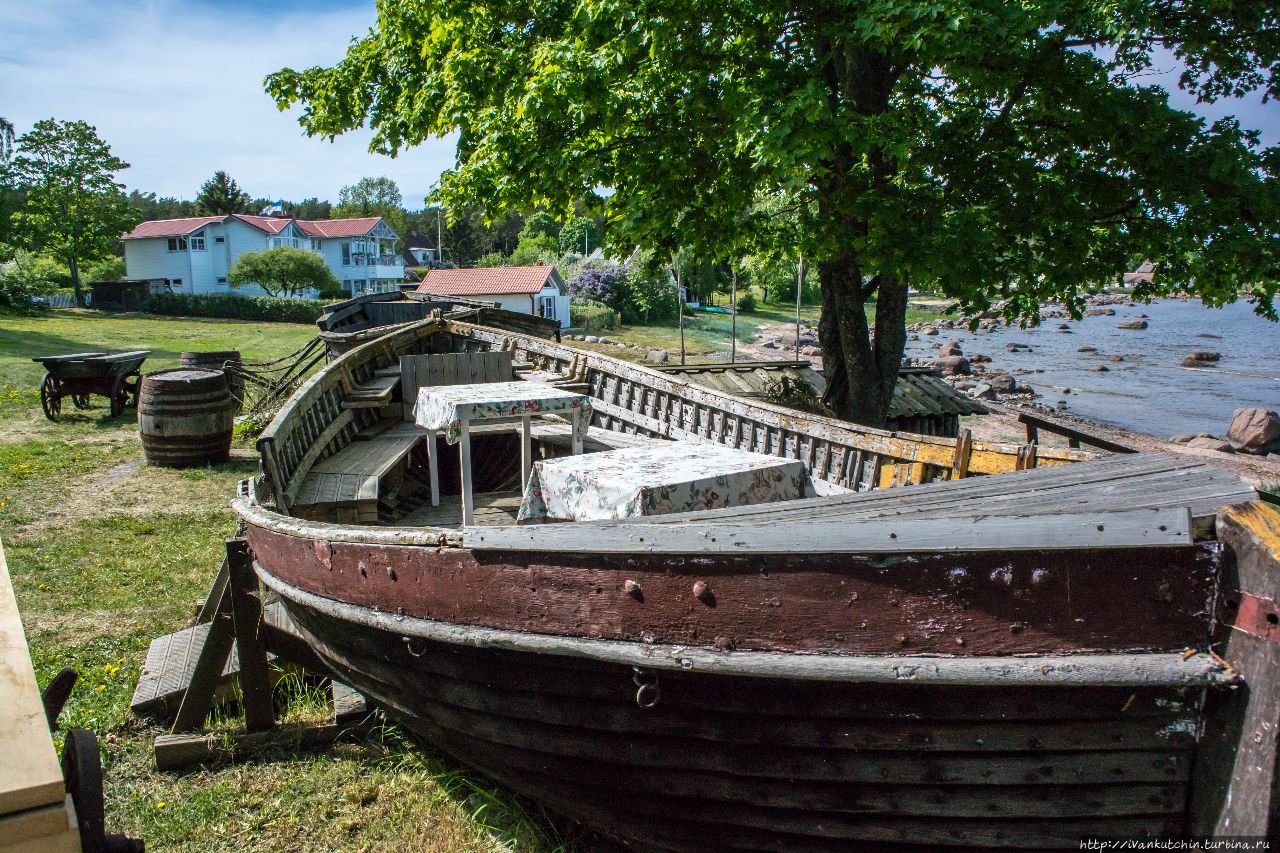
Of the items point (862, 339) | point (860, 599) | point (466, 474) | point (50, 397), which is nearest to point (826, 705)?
point (860, 599)

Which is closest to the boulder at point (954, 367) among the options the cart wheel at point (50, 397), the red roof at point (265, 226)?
the cart wheel at point (50, 397)

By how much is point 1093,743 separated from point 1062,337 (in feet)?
178

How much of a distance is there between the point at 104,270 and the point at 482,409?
63041 millimetres

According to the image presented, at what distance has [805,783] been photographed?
286cm

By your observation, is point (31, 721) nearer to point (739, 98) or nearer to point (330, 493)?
point (330, 493)

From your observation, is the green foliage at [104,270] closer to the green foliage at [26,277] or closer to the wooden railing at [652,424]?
the green foliage at [26,277]

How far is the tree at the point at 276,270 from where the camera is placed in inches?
2125

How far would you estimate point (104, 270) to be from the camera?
2271 inches

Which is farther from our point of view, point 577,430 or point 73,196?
point 73,196

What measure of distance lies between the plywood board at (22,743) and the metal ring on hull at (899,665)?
5.61 ft

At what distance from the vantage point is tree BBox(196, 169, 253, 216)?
257ft

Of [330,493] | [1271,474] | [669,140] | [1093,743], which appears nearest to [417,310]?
[669,140]

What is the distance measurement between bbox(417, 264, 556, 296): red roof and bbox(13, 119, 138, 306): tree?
21.4 m

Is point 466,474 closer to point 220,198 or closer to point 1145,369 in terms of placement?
point 1145,369
